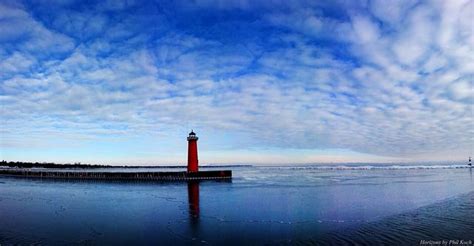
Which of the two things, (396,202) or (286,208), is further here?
(396,202)

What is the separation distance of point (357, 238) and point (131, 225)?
759 cm

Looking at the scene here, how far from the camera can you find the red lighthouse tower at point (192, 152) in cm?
4134

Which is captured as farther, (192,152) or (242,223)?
(192,152)

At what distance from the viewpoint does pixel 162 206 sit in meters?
18.3

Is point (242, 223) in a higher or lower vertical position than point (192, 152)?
lower

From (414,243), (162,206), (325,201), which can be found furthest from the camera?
(325,201)

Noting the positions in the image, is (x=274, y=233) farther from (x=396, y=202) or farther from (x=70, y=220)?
(x=396, y=202)

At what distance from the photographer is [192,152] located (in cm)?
4225

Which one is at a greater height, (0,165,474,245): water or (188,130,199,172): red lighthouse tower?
(188,130,199,172): red lighthouse tower

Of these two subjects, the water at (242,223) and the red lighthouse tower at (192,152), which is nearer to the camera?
the water at (242,223)

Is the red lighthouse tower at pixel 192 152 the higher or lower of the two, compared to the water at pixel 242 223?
higher

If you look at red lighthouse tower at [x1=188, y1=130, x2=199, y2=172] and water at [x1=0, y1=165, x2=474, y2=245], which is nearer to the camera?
water at [x1=0, y1=165, x2=474, y2=245]

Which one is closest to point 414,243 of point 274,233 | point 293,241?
point 293,241

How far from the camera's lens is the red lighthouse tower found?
41344 millimetres
